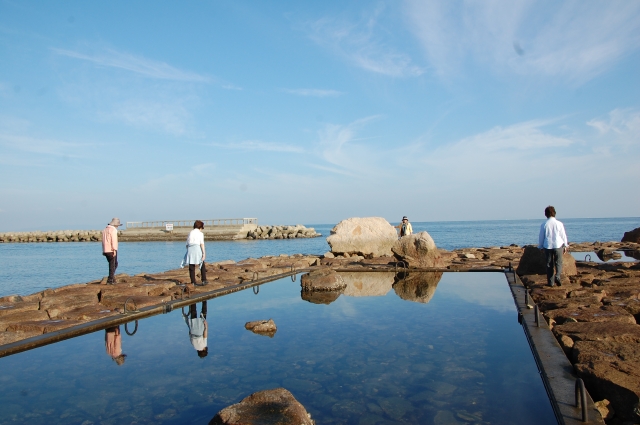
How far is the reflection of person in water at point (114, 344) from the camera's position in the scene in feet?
22.2

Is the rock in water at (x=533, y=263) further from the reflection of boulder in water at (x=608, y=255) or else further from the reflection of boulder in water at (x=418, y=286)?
the reflection of boulder in water at (x=608, y=255)

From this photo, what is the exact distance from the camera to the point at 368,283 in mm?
13805

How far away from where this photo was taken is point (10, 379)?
5.85 m

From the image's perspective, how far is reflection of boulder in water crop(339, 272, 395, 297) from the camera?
12195 millimetres

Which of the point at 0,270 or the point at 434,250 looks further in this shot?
the point at 0,270

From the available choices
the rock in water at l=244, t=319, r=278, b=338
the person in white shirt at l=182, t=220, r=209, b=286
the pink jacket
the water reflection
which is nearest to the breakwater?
the water reflection

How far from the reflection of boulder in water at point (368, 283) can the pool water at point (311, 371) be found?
7.43 feet

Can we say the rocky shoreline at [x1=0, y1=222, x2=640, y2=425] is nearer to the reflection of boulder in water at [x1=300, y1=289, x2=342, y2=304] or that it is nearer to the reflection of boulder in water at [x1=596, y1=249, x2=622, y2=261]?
the reflection of boulder in water at [x1=300, y1=289, x2=342, y2=304]

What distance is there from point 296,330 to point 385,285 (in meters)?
5.53

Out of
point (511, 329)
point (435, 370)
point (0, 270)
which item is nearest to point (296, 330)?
point (435, 370)

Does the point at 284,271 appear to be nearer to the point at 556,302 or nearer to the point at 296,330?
the point at 296,330

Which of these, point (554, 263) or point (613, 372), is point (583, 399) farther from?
point (554, 263)

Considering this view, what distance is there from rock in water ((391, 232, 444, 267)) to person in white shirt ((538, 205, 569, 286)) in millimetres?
5896

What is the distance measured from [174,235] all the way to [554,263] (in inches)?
2280
